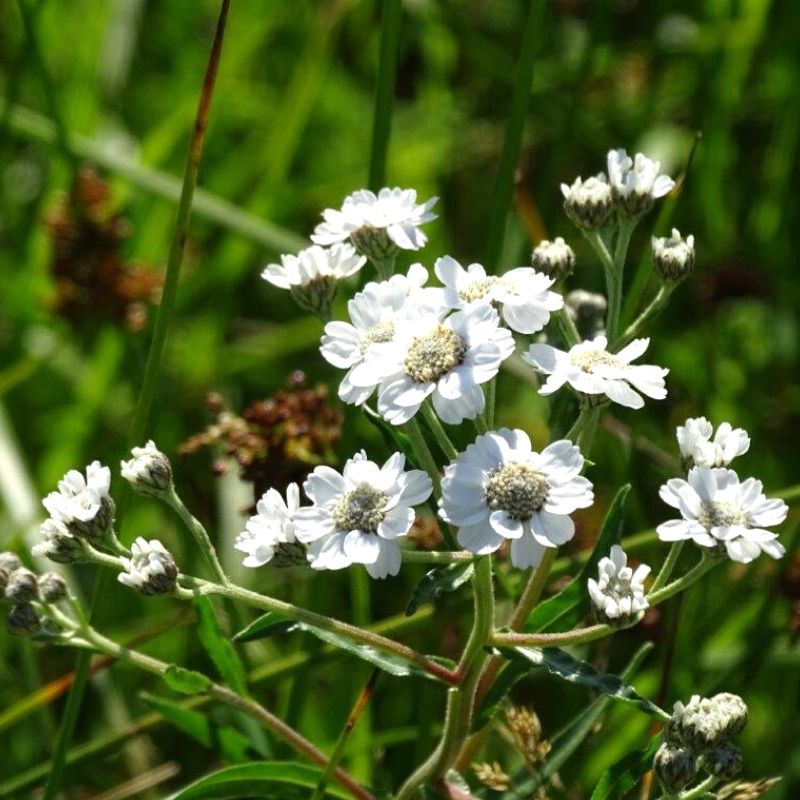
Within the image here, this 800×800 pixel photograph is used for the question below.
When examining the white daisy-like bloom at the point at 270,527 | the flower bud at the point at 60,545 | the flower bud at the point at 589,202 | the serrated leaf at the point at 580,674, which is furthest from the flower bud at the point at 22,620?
the flower bud at the point at 589,202

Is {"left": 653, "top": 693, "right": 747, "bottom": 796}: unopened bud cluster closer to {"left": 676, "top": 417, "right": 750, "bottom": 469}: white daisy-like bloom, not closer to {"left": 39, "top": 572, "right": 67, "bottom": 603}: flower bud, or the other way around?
{"left": 676, "top": 417, "right": 750, "bottom": 469}: white daisy-like bloom

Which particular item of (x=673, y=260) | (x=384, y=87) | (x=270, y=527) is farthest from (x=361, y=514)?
(x=384, y=87)

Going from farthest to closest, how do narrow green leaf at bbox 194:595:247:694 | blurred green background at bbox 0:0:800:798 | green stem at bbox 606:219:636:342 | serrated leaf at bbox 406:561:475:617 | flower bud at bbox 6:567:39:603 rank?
blurred green background at bbox 0:0:800:798
narrow green leaf at bbox 194:595:247:694
green stem at bbox 606:219:636:342
flower bud at bbox 6:567:39:603
serrated leaf at bbox 406:561:475:617

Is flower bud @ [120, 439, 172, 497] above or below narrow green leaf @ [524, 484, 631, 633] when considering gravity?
above

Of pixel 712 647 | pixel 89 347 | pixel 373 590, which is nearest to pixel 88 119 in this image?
pixel 89 347

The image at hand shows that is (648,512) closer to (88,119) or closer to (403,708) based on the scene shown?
(403,708)

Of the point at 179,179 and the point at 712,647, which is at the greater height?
the point at 179,179

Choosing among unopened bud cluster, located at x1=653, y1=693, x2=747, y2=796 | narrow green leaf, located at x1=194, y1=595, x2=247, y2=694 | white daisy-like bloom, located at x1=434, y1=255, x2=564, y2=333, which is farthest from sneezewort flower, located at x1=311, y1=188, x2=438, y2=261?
unopened bud cluster, located at x1=653, y1=693, x2=747, y2=796

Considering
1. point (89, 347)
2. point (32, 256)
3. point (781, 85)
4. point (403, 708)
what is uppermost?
point (781, 85)
